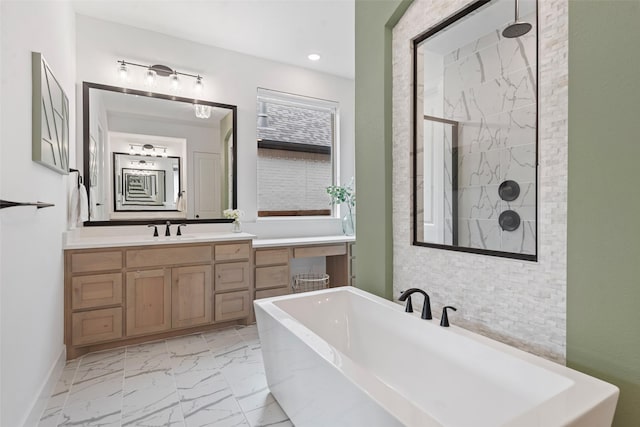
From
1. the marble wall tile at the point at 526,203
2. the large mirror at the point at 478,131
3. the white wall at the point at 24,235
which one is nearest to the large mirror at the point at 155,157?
the white wall at the point at 24,235

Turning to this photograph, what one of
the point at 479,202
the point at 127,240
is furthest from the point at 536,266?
the point at 127,240

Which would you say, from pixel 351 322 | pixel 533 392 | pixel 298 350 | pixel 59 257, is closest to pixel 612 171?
pixel 533 392

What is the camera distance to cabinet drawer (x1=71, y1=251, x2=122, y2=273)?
8.43 feet

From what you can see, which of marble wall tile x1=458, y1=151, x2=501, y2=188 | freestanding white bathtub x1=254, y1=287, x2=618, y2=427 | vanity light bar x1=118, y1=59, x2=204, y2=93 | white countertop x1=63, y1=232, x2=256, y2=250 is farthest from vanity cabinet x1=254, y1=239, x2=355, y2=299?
marble wall tile x1=458, y1=151, x2=501, y2=188

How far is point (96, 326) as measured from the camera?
8.62ft

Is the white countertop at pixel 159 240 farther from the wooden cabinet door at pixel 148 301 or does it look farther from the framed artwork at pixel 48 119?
the framed artwork at pixel 48 119

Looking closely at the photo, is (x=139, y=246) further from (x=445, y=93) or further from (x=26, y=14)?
(x=445, y=93)

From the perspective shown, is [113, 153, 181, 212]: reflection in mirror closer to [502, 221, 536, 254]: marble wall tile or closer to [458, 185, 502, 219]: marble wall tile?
[458, 185, 502, 219]: marble wall tile

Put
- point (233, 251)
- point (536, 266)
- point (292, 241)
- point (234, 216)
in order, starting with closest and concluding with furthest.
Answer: point (536, 266) → point (233, 251) → point (234, 216) → point (292, 241)

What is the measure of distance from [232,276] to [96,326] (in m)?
1.12

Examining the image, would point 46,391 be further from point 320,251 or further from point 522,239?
point 522,239

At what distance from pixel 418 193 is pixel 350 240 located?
1940 mm

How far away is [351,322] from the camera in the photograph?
219cm

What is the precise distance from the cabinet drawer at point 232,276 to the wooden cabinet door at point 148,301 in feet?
1.41
